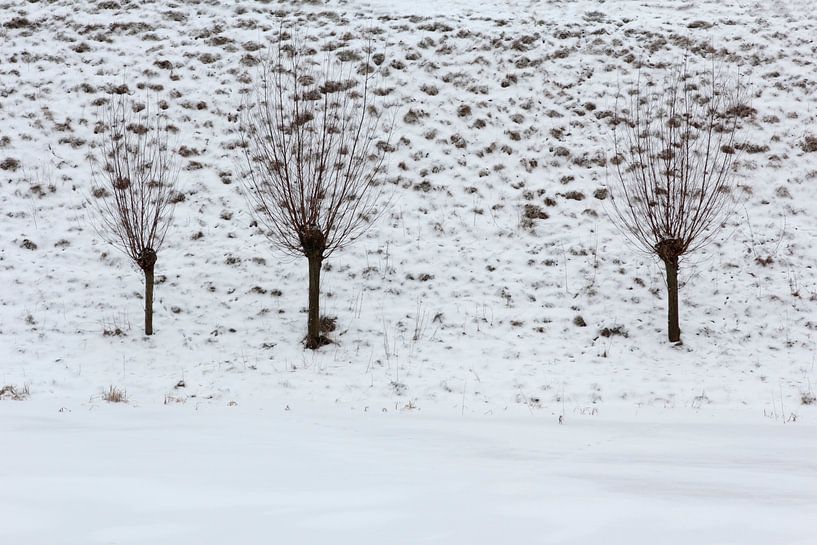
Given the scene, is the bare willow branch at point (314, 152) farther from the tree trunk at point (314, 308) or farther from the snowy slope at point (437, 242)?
the snowy slope at point (437, 242)

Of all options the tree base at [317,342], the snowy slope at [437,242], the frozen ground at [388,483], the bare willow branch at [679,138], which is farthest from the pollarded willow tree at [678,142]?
the tree base at [317,342]

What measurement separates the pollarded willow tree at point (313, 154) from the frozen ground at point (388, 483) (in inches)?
160

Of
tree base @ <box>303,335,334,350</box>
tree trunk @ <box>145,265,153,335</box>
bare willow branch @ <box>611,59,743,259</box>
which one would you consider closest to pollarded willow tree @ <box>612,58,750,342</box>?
bare willow branch @ <box>611,59,743,259</box>

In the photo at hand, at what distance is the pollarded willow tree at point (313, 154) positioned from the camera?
28.3ft

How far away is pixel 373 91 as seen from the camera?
46.0 feet

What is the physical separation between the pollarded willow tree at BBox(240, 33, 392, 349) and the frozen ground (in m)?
4.06

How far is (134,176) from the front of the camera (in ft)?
34.7

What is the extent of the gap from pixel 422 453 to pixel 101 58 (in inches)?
611

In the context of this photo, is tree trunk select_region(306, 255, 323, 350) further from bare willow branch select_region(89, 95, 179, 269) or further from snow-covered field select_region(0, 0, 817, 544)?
bare willow branch select_region(89, 95, 179, 269)

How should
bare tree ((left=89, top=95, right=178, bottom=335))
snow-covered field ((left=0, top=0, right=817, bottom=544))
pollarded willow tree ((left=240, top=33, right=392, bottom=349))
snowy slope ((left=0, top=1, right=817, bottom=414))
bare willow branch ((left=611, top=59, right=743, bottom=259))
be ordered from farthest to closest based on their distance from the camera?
bare willow branch ((left=611, top=59, right=743, bottom=259)) < bare tree ((left=89, top=95, right=178, bottom=335)) < pollarded willow tree ((left=240, top=33, right=392, bottom=349)) < snowy slope ((left=0, top=1, right=817, bottom=414)) < snow-covered field ((left=0, top=0, right=817, bottom=544))

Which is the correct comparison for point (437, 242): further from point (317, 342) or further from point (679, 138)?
point (679, 138)

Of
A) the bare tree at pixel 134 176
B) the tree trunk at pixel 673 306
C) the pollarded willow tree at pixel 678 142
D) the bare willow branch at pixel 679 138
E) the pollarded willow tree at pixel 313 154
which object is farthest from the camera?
→ the bare willow branch at pixel 679 138

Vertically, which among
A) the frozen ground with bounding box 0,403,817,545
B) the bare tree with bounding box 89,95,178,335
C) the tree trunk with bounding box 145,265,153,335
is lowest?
the frozen ground with bounding box 0,403,817,545

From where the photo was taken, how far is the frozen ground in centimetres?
214
